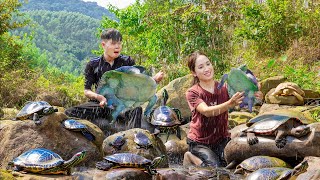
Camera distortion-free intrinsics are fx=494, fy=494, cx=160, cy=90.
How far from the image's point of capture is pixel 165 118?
6066mm

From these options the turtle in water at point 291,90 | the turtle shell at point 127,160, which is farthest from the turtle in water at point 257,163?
the turtle in water at point 291,90

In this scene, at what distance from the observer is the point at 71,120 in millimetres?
5746

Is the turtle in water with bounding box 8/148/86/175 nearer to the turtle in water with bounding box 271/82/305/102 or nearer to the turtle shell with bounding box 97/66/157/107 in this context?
the turtle shell with bounding box 97/66/157/107

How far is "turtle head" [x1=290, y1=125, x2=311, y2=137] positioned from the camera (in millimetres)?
5453

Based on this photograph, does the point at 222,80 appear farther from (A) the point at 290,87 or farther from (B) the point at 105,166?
(A) the point at 290,87

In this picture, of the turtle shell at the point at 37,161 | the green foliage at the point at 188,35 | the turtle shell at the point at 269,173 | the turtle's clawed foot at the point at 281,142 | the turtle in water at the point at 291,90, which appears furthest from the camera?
the green foliage at the point at 188,35

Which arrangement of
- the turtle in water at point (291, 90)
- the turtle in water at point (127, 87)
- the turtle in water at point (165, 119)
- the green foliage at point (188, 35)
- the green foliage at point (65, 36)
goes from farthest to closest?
the green foliage at point (65, 36), the green foliage at point (188, 35), the turtle in water at point (291, 90), the turtle in water at point (165, 119), the turtle in water at point (127, 87)

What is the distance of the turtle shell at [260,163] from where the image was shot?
204 inches

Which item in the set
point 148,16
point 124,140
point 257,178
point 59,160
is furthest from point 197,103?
point 148,16

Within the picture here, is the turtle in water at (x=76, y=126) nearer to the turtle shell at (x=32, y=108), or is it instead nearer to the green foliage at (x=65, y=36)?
the turtle shell at (x=32, y=108)

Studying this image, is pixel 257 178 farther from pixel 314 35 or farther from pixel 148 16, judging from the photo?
pixel 148 16

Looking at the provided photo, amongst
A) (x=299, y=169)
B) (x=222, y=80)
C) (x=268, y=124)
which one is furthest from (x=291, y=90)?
(x=299, y=169)

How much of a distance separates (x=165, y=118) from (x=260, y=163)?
1.38m

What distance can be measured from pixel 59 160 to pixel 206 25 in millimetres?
11563
